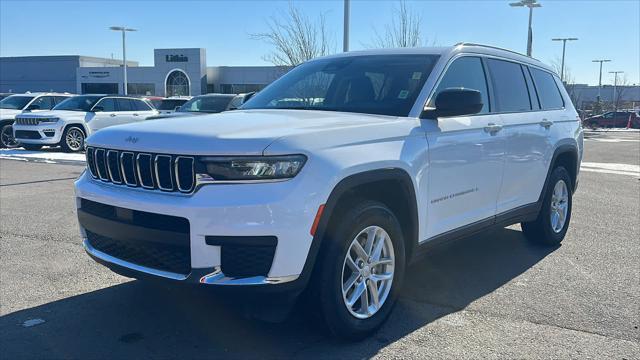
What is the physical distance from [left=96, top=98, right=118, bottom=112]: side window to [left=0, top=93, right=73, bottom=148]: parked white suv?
1780 millimetres

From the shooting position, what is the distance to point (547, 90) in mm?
6277

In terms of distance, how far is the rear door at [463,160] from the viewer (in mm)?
4211

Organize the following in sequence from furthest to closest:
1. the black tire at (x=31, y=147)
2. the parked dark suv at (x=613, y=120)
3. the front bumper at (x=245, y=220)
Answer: the parked dark suv at (x=613, y=120) < the black tire at (x=31, y=147) < the front bumper at (x=245, y=220)

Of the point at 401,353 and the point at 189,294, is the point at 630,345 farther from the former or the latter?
the point at 189,294

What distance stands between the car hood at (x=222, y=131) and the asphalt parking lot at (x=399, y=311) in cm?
83

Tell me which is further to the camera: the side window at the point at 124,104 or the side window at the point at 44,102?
the side window at the point at 44,102

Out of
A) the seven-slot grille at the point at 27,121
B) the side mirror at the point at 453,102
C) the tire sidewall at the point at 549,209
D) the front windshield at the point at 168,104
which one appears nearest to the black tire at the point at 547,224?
the tire sidewall at the point at 549,209

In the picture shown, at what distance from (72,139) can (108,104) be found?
1698 millimetres

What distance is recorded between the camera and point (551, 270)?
5426 millimetres

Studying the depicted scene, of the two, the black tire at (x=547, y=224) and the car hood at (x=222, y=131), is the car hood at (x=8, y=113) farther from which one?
the black tire at (x=547, y=224)

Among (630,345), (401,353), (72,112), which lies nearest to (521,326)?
(630,345)

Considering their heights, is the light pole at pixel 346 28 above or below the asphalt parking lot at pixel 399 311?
above

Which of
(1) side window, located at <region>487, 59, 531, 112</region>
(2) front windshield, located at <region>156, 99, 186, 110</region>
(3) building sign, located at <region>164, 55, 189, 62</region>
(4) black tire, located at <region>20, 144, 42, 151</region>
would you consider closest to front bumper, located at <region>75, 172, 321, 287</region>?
(1) side window, located at <region>487, 59, 531, 112</region>

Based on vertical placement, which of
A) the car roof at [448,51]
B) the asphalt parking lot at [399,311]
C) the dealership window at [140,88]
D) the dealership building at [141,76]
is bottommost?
the asphalt parking lot at [399,311]
